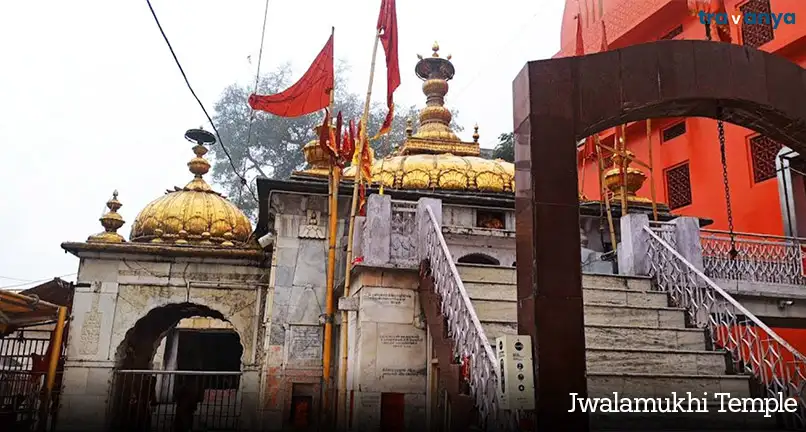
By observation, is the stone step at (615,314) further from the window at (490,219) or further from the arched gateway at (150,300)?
the arched gateway at (150,300)

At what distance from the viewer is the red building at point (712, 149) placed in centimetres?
1616

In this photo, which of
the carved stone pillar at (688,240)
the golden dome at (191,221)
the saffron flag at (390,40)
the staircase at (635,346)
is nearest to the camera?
the staircase at (635,346)

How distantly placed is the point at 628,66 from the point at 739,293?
7.20 m

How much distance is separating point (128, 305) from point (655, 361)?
10.2 metres

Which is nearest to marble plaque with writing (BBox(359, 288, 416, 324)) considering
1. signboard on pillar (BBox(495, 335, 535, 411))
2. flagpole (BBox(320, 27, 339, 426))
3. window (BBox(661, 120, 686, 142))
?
flagpole (BBox(320, 27, 339, 426))

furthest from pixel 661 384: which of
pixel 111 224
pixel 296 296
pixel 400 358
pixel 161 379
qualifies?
pixel 161 379

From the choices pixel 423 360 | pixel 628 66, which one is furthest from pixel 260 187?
pixel 628 66

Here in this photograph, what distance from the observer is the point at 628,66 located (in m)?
5.84

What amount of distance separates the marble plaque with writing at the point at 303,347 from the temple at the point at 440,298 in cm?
4

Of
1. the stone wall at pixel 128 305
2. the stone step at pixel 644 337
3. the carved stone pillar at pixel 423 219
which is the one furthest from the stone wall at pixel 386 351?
the stone wall at pixel 128 305

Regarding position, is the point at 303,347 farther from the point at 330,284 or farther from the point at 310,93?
the point at 310,93

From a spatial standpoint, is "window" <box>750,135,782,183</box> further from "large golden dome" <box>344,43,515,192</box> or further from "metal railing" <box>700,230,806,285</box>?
"large golden dome" <box>344,43,515,192</box>

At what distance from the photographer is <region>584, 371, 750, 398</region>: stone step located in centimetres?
751

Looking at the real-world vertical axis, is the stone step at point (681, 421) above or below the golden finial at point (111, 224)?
below
